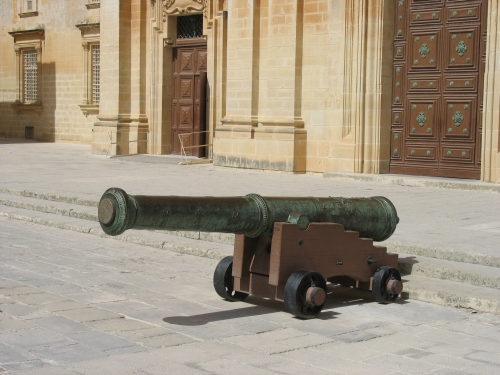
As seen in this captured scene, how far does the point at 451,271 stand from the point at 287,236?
1654 millimetres

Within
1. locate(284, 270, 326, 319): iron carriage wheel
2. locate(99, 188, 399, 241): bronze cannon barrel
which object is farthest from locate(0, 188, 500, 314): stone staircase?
locate(284, 270, 326, 319): iron carriage wheel

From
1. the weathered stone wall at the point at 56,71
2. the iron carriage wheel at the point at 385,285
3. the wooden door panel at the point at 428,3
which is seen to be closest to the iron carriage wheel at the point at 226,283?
the iron carriage wheel at the point at 385,285

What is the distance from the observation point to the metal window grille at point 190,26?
19969 millimetres

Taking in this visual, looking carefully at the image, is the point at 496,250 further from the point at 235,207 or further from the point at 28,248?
the point at 28,248

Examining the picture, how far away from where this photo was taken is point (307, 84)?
632 inches

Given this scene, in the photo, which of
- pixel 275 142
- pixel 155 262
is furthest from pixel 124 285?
pixel 275 142

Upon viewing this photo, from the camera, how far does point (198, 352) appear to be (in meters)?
4.74

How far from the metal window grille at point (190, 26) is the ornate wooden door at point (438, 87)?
20.9 feet

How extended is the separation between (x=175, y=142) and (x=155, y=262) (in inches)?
508

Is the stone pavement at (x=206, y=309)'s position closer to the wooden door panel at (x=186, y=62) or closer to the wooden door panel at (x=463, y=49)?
the wooden door panel at (x=463, y=49)

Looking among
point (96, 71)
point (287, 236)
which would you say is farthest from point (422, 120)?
point (96, 71)

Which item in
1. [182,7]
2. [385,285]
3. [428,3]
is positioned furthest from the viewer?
[182,7]

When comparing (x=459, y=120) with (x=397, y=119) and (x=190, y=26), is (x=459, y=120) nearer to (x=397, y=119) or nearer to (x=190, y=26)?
(x=397, y=119)

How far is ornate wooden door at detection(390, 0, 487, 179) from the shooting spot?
1379cm
